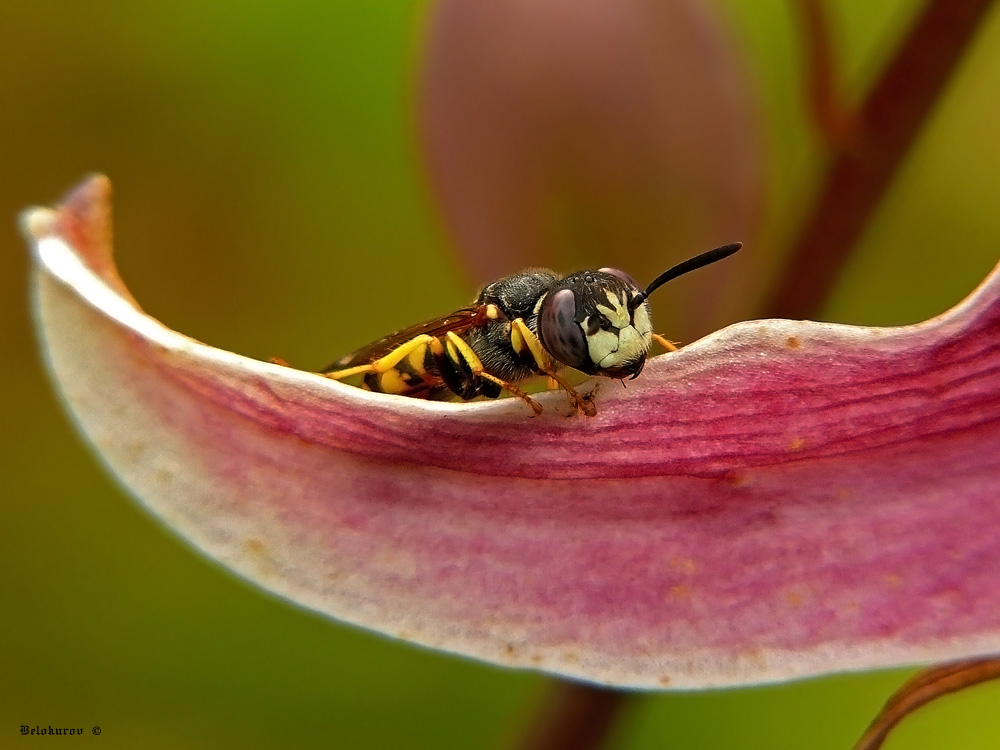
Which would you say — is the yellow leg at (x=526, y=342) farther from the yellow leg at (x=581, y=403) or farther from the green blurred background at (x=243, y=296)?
the green blurred background at (x=243, y=296)

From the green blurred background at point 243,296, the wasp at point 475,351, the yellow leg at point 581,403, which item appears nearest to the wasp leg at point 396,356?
the wasp at point 475,351

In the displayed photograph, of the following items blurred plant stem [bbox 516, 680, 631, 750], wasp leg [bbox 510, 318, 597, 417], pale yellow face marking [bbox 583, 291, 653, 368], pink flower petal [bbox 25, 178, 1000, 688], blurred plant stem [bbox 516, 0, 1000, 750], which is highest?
blurred plant stem [bbox 516, 0, 1000, 750]

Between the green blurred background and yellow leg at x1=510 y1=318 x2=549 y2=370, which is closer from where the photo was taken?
yellow leg at x1=510 y1=318 x2=549 y2=370

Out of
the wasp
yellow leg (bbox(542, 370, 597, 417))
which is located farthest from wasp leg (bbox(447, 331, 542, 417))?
yellow leg (bbox(542, 370, 597, 417))

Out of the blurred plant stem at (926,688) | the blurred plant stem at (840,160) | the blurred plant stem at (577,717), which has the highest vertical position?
the blurred plant stem at (840,160)

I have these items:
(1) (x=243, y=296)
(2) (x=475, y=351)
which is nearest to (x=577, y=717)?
(2) (x=475, y=351)

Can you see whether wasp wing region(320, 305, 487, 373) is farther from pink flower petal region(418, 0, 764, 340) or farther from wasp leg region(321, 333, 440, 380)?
pink flower petal region(418, 0, 764, 340)
